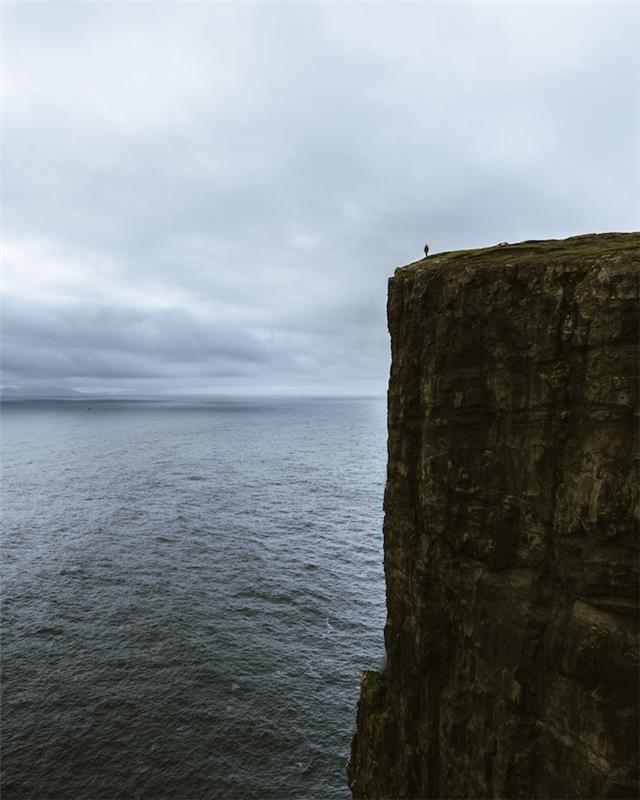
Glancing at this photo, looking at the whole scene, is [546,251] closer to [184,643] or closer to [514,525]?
[514,525]

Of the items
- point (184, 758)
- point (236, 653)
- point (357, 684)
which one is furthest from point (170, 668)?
point (357, 684)

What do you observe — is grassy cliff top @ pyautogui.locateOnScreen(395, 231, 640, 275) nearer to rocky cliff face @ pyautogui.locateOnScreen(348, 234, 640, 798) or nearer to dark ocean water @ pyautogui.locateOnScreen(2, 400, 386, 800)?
rocky cliff face @ pyautogui.locateOnScreen(348, 234, 640, 798)

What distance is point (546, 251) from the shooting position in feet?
71.7

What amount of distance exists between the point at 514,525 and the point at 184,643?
137 ft

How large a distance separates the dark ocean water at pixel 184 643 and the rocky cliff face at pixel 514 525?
17010 millimetres

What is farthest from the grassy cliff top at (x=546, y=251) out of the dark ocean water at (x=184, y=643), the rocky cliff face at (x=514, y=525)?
the dark ocean water at (x=184, y=643)

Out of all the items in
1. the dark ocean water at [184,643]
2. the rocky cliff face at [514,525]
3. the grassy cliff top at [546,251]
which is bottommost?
the dark ocean water at [184,643]

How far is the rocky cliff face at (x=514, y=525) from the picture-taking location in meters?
17.7

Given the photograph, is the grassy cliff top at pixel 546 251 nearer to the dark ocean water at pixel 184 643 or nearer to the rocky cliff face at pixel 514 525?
the rocky cliff face at pixel 514 525

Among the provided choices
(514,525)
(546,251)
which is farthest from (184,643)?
(546,251)

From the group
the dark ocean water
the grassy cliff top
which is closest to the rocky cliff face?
the grassy cliff top

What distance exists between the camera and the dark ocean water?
122 ft

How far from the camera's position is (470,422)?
22.0 meters

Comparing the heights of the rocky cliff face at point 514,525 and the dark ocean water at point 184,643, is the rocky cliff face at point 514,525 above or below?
above
